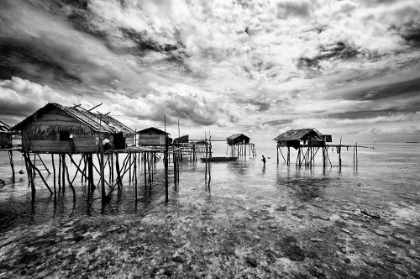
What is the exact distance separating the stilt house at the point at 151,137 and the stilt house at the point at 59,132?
1331 cm

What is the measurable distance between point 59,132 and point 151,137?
13828mm

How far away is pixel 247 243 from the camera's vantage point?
760cm

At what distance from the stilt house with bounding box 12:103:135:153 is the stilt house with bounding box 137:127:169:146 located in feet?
43.7

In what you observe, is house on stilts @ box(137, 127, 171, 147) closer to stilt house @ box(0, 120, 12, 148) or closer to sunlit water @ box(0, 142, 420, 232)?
sunlit water @ box(0, 142, 420, 232)

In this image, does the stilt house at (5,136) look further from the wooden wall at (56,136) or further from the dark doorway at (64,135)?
the dark doorway at (64,135)

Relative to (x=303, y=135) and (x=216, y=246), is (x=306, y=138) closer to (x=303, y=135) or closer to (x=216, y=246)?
(x=303, y=135)

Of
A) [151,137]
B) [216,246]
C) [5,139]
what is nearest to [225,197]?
[216,246]

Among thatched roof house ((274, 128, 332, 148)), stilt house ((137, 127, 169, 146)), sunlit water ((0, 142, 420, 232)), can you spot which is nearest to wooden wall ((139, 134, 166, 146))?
stilt house ((137, 127, 169, 146))

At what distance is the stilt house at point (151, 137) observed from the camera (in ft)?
82.2

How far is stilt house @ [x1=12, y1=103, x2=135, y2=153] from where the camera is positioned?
445 inches

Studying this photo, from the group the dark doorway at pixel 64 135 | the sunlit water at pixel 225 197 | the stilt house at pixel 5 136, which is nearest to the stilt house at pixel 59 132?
the dark doorway at pixel 64 135

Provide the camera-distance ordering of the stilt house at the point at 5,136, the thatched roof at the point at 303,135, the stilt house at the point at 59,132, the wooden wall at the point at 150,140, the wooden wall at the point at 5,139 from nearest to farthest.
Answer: the stilt house at the point at 59,132
the stilt house at the point at 5,136
the wooden wall at the point at 5,139
the wooden wall at the point at 150,140
the thatched roof at the point at 303,135

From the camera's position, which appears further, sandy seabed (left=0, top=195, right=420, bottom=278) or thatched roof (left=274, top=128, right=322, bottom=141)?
thatched roof (left=274, top=128, right=322, bottom=141)

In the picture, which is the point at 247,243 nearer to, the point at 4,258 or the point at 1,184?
the point at 4,258
